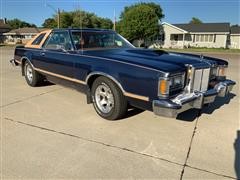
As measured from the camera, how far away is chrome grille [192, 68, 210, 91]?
3769 mm

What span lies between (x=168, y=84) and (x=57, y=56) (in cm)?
285

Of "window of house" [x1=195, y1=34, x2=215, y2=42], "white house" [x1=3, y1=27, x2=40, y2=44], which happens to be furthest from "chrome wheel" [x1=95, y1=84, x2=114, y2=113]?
"white house" [x1=3, y1=27, x2=40, y2=44]

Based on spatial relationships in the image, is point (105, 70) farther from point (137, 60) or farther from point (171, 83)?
point (171, 83)

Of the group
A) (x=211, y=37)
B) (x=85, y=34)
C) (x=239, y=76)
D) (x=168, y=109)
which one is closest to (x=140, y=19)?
(x=211, y=37)

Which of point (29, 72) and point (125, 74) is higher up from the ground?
point (125, 74)

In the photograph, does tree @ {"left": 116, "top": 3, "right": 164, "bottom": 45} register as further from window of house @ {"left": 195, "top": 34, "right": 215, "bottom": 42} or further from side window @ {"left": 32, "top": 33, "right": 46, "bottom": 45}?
side window @ {"left": 32, "top": 33, "right": 46, "bottom": 45}

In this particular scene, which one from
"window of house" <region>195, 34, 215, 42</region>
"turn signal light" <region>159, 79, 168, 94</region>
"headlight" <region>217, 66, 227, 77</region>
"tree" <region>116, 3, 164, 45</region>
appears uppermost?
"tree" <region>116, 3, 164, 45</region>

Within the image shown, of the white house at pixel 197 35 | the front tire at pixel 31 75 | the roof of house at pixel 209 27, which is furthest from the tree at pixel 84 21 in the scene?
the front tire at pixel 31 75

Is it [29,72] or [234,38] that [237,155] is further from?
[234,38]

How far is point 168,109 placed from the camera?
3307 mm

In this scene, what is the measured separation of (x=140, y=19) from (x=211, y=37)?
442 inches

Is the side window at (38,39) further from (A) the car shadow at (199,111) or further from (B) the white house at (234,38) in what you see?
(B) the white house at (234,38)

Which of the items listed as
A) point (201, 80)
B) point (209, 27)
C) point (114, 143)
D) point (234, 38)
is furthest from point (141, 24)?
point (114, 143)

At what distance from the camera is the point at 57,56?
5230 millimetres
